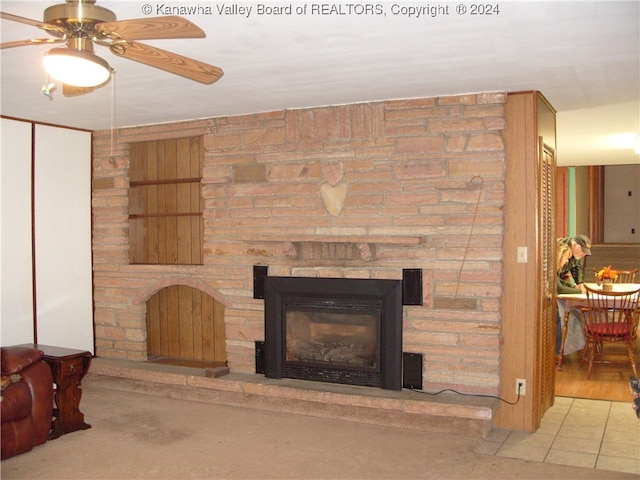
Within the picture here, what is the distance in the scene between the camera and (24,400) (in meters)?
3.67

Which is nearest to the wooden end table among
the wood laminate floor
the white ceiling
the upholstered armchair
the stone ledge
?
the upholstered armchair

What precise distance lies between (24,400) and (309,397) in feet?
6.03

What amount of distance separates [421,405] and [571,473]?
3.28 ft

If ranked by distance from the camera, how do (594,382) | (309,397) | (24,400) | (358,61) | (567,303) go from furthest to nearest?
(567,303), (594,382), (309,397), (24,400), (358,61)

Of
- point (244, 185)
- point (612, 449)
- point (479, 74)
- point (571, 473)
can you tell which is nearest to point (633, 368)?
point (612, 449)

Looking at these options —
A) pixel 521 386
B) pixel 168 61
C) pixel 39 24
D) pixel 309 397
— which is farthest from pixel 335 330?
pixel 39 24

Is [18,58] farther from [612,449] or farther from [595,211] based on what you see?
[595,211]

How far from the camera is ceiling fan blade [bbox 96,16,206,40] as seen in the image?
2051 millimetres

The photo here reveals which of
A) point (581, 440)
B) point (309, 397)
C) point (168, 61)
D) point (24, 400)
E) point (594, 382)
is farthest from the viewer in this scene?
point (594, 382)

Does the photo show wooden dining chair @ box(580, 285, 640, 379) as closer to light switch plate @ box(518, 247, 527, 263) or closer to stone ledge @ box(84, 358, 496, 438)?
light switch plate @ box(518, 247, 527, 263)

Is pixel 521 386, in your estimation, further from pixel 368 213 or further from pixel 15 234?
pixel 15 234

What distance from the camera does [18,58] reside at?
133 inches

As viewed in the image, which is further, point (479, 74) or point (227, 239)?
point (227, 239)

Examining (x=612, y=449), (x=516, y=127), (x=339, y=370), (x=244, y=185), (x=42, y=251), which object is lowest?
(x=612, y=449)
